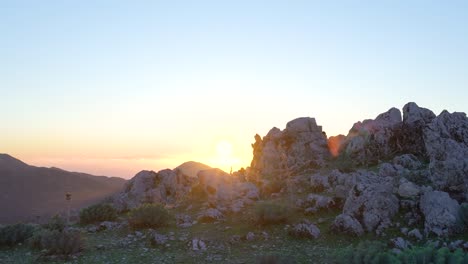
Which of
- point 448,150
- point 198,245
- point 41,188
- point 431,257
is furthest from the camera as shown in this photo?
point 41,188

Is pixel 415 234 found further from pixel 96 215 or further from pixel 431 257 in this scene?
pixel 96 215

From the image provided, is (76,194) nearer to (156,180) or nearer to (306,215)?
(156,180)

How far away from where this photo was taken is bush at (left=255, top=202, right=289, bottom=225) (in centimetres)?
1977

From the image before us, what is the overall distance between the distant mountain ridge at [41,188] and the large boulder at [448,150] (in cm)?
6266

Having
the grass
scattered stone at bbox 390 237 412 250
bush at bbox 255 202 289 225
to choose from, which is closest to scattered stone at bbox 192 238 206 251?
the grass

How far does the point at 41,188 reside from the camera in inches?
3858

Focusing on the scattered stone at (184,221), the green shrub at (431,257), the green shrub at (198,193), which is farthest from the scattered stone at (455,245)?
the green shrub at (198,193)

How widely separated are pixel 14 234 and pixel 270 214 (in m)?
11.1

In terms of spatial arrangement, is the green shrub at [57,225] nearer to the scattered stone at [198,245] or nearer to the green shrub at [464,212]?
the scattered stone at [198,245]

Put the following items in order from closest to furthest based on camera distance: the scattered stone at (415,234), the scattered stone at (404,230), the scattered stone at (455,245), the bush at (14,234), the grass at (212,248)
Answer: the scattered stone at (455,245)
the grass at (212,248)
the scattered stone at (415,234)
the scattered stone at (404,230)
the bush at (14,234)

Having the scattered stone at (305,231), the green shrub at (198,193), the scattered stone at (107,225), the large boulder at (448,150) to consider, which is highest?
the large boulder at (448,150)

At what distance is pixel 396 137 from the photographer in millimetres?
30859

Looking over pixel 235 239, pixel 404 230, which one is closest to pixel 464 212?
pixel 404 230

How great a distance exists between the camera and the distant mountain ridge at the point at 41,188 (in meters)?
79.8
